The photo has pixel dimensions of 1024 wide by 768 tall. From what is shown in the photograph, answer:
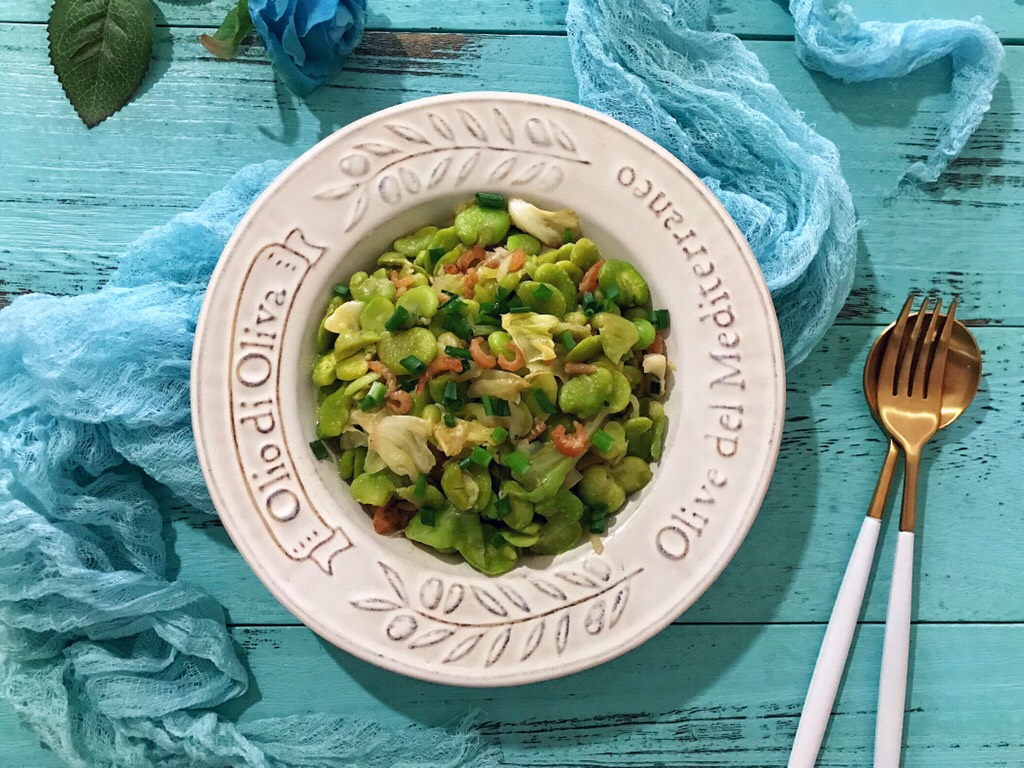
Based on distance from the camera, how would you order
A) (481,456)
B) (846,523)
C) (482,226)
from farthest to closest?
(846,523) → (482,226) → (481,456)

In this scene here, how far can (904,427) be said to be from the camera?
1672mm

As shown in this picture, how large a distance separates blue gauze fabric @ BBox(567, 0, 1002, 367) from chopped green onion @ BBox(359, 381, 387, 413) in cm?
76

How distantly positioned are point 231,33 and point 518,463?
109cm

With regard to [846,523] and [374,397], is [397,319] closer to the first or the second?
[374,397]

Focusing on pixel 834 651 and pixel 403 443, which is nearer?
pixel 403 443

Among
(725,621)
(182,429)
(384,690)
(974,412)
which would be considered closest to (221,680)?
(384,690)

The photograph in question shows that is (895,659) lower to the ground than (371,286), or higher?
lower

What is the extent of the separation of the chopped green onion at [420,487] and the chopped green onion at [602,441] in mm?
308

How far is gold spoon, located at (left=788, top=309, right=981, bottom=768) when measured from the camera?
163 cm

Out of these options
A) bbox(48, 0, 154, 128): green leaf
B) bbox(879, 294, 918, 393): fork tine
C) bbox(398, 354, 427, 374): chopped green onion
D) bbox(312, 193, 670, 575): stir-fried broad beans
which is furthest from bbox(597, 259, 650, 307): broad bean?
bbox(48, 0, 154, 128): green leaf

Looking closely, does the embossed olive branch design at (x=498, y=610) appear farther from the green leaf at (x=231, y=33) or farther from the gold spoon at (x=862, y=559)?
the green leaf at (x=231, y=33)

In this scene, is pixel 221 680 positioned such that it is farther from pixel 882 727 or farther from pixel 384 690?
pixel 882 727

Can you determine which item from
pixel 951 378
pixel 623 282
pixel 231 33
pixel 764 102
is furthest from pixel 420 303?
pixel 951 378

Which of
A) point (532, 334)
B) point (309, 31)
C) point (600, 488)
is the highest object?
point (309, 31)
